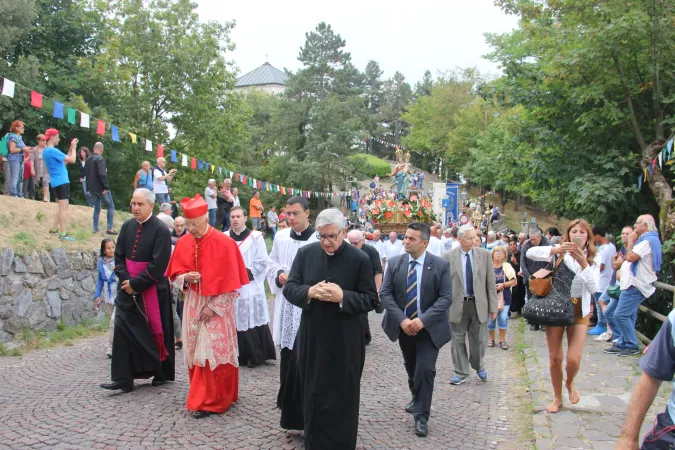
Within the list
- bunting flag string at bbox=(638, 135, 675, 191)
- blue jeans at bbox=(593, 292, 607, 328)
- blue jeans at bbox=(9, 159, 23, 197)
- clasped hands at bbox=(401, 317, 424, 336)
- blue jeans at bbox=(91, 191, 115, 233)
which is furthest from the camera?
blue jeans at bbox=(9, 159, 23, 197)

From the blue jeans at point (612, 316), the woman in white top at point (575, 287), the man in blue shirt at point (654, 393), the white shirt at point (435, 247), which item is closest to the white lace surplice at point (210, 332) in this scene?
the woman in white top at point (575, 287)

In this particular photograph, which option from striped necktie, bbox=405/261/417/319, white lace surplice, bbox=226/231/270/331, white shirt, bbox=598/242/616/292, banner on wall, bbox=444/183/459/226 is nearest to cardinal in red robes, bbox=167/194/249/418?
white lace surplice, bbox=226/231/270/331

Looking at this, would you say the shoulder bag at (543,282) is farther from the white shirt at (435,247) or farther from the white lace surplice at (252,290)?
the white shirt at (435,247)

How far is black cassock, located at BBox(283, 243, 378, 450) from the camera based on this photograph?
15.1 ft

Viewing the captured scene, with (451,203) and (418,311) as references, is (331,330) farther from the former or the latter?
(451,203)

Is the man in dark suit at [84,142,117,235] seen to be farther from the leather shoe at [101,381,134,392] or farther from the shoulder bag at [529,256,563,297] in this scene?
the shoulder bag at [529,256,563,297]

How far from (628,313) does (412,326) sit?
4.78m

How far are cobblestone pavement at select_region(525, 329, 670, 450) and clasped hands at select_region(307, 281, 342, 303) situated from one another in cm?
243

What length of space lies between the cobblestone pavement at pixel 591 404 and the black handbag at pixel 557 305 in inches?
39.7

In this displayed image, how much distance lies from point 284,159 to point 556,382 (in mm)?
42894

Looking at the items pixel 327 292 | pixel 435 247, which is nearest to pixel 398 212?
pixel 435 247

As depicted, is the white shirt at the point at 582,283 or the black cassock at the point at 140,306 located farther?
the black cassock at the point at 140,306

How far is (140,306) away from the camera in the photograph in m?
6.61

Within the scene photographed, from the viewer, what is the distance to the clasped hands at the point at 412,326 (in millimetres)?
5660
